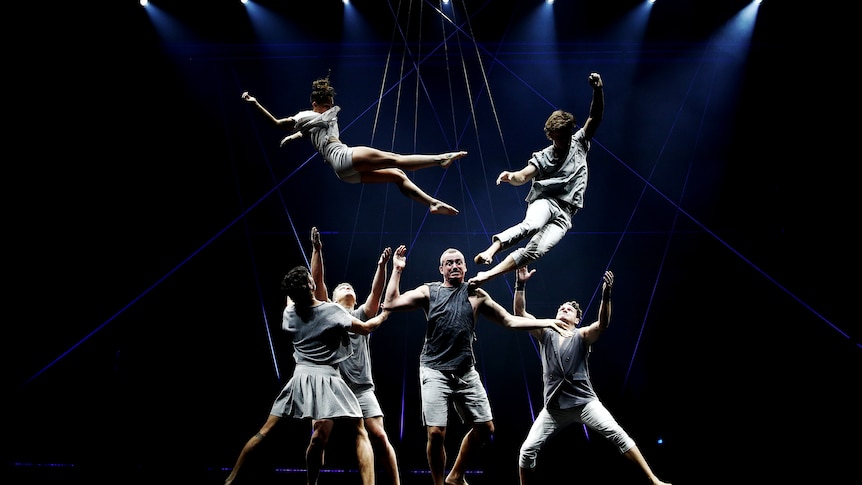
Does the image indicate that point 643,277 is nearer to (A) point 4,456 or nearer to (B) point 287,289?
(B) point 287,289

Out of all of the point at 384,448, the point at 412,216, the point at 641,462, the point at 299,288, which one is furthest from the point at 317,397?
the point at 412,216

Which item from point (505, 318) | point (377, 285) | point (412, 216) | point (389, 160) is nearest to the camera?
point (389, 160)

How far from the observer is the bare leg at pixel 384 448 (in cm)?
435

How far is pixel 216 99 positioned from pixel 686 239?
16.7 feet

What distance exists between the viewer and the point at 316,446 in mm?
4020

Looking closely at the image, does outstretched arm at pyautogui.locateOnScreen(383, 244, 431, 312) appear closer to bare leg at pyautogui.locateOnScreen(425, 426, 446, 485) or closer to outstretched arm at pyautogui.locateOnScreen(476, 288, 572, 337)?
outstretched arm at pyautogui.locateOnScreen(476, 288, 572, 337)

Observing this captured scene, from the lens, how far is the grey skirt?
3.91 m

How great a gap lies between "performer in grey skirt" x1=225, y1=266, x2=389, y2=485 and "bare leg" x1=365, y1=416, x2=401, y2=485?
1.60 feet

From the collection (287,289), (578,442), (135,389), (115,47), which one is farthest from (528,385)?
(115,47)

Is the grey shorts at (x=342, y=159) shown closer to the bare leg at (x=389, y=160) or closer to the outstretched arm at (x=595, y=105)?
the bare leg at (x=389, y=160)

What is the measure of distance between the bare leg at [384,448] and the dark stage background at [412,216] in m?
1.82

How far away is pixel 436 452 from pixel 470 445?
27 cm

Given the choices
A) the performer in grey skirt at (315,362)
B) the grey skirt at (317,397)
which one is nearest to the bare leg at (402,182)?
the performer in grey skirt at (315,362)

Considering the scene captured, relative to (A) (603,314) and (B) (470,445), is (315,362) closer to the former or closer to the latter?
Result: (B) (470,445)
